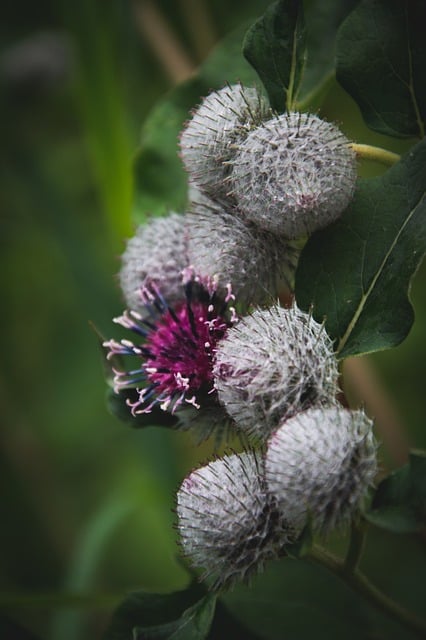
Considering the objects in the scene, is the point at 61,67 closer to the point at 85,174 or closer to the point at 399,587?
the point at 85,174

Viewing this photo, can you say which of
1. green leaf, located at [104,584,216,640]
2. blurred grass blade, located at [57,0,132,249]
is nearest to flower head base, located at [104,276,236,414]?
green leaf, located at [104,584,216,640]

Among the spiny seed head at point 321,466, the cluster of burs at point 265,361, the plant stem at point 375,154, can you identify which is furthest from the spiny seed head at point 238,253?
the spiny seed head at point 321,466

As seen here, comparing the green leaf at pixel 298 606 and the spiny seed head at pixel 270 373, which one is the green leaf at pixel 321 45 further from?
the green leaf at pixel 298 606

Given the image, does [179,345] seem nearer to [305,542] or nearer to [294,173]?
[294,173]

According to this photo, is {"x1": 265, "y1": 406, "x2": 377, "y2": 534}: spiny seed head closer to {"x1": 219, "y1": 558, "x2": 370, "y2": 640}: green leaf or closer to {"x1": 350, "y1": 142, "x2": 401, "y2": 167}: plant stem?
{"x1": 350, "y1": 142, "x2": 401, "y2": 167}: plant stem

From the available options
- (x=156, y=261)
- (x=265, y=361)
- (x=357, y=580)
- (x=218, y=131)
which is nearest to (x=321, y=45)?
(x=218, y=131)

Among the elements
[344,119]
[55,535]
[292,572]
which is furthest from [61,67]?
[292,572]
